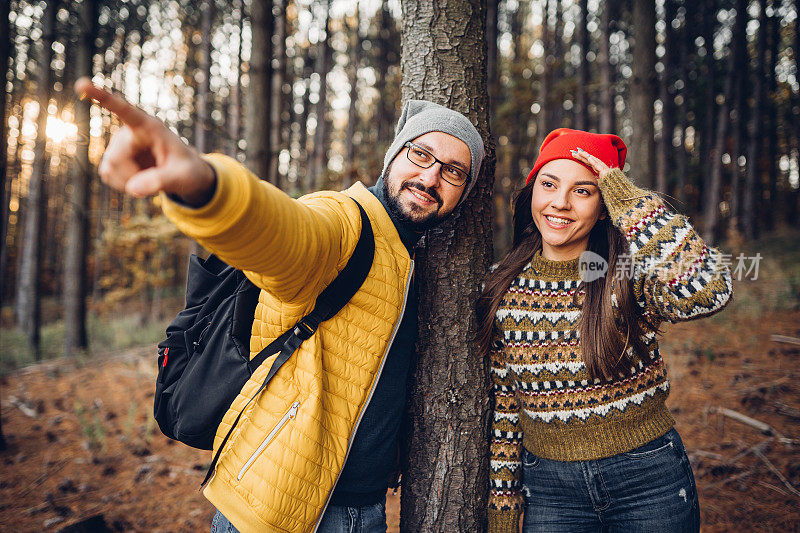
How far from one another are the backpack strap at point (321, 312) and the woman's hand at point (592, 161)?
1105 millimetres

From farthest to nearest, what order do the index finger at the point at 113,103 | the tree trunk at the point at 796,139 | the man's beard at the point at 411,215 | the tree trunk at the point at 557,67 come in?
the tree trunk at the point at 796,139 < the tree trunk at the point at 557,67 < the man's beard at the point at 411,215 < the index finger at the point at 113,103

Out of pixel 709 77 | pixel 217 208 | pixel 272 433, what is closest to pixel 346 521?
pixel 272 433

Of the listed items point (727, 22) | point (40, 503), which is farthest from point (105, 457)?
point (727, 22)

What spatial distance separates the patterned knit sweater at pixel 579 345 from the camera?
1.74 m

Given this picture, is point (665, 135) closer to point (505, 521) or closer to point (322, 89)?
point (322, 89)

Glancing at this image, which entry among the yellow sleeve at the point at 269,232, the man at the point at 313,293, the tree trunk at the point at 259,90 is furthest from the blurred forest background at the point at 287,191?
the yellow sleeve at the point at 269,232

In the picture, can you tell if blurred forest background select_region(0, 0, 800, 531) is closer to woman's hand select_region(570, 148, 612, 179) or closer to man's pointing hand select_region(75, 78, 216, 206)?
woman's hand select_region(570, 148, 612, 179)

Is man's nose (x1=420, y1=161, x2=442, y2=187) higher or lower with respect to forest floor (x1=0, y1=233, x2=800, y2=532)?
higher

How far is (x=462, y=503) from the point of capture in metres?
2.13

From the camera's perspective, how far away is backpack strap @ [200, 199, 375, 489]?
4.85 ft

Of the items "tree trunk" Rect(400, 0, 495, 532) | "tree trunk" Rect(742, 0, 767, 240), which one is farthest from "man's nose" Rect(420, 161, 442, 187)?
"tree trunk" Rect(742, 0, 767, 240)

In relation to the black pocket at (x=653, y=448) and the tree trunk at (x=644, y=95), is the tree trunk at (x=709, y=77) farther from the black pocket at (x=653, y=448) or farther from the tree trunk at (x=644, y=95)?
the black pocket at (x=653, y=448)

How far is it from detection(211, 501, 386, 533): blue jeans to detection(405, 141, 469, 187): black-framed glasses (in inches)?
57.3

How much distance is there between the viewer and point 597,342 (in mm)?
1831
